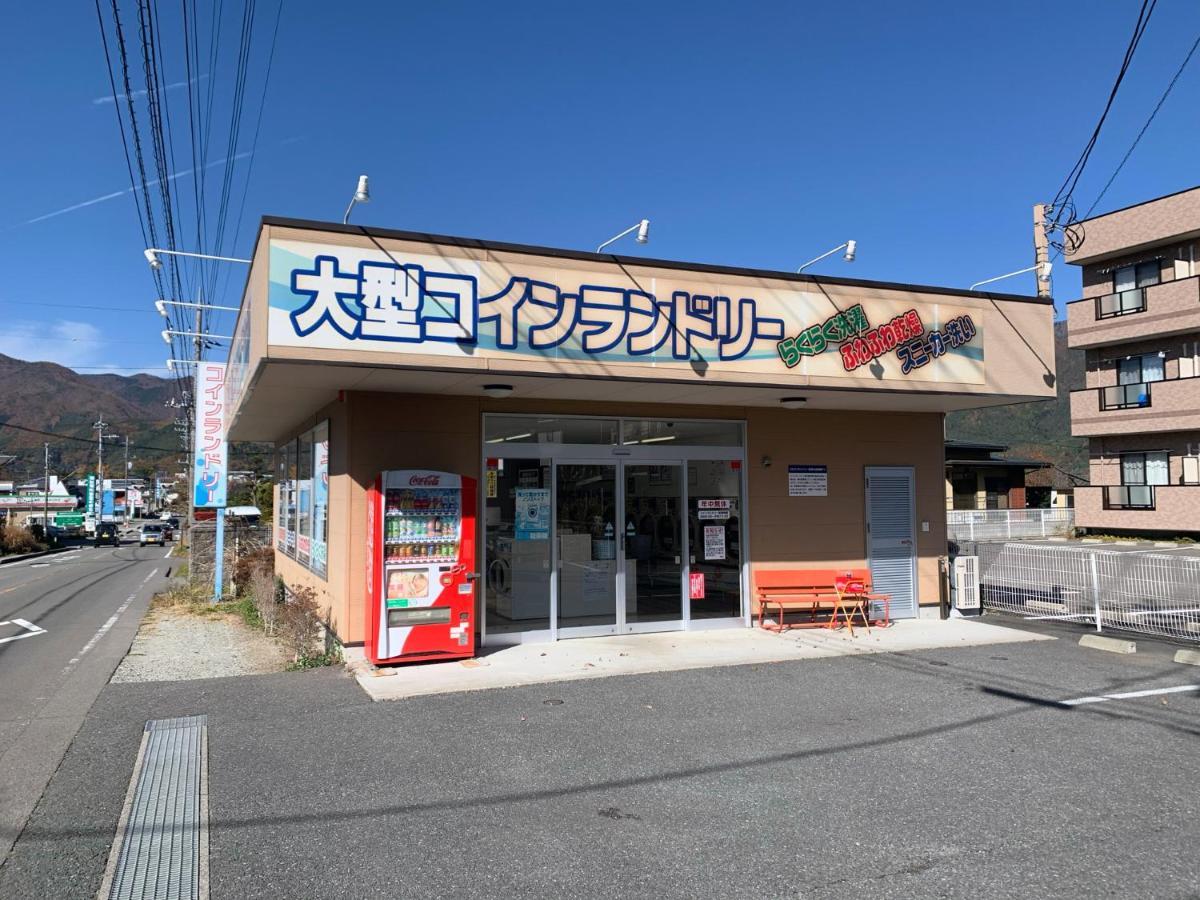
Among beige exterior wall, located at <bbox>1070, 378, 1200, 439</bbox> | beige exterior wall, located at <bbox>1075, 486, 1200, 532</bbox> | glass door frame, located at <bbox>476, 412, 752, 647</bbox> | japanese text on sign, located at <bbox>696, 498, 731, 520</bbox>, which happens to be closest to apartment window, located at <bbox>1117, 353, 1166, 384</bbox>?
beige exterior wall, located at <bbox>1070, 378, 1200, 439</bbox>

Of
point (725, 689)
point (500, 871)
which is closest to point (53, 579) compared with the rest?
point (725, 689)

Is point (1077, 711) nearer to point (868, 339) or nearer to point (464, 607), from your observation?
point (868, 339)

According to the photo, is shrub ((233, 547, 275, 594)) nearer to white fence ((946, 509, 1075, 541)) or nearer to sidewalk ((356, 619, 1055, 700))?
sidewalk ((356, 619, 1055, 700))

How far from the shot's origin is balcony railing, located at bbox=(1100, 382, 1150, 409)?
30.5m

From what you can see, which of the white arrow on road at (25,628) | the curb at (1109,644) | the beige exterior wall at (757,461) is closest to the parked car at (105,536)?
the white arrow on road at (25,628)

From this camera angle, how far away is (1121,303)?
1233 inches

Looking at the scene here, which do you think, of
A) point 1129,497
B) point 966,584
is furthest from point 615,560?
point 1129,497

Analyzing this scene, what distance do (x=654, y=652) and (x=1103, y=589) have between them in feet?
22.6

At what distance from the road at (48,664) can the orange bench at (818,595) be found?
7.80 m

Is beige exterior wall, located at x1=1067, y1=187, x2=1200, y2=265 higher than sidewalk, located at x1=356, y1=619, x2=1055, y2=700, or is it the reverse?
beige exterior wall, located at x1=1067, y1=187, x2=1200, y2=265

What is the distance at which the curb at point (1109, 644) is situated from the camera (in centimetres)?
954

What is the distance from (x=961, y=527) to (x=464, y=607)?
29203 mm

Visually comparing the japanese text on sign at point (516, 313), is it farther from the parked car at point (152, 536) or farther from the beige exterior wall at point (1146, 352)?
the parked car at point (152, 536)

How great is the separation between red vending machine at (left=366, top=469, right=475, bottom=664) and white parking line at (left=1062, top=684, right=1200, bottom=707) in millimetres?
5829
